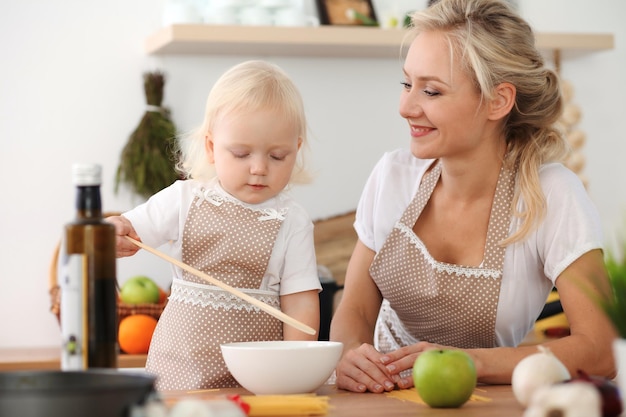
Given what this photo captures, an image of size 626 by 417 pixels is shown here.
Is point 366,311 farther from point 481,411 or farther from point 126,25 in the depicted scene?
point 126,25

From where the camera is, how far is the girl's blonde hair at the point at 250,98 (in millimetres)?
1804

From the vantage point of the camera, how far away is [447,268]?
1951mm

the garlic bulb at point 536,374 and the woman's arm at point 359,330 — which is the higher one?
the garlic bulb at point 536,374

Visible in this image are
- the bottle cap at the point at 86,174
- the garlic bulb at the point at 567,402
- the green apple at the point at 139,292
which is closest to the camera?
the garlic bulb at the point at 567,402

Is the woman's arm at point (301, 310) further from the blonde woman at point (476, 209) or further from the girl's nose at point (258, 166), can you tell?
the girl's nose at point (258, 166)

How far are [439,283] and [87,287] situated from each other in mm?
984

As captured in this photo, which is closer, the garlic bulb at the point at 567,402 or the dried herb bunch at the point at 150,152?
the garlic bulb at the point at 567,402

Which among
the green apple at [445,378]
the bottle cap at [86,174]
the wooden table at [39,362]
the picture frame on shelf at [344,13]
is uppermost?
the picture frame on shelf at [344,13]

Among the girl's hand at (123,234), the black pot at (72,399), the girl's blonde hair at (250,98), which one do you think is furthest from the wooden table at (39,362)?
the black pot at (72,399)

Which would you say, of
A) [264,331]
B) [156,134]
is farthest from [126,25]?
[264,331]

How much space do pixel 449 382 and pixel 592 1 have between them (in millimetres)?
3034

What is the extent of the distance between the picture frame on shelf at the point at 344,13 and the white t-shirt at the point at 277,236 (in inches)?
69.2

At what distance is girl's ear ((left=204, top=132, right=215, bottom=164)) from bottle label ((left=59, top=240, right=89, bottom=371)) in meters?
0.80

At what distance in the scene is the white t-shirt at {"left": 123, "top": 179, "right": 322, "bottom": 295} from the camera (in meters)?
1.84
